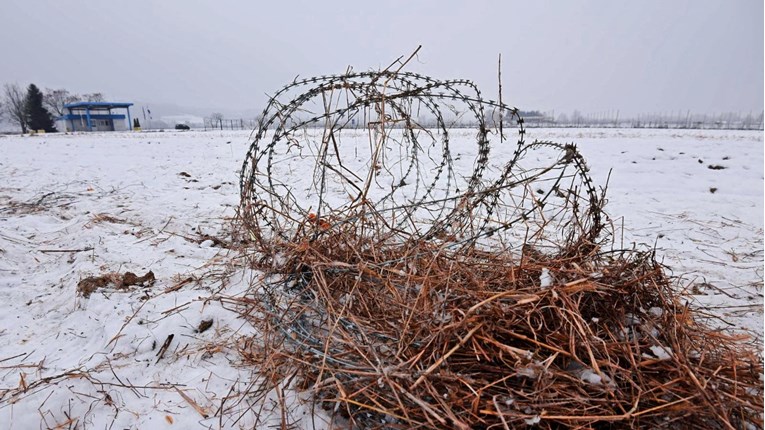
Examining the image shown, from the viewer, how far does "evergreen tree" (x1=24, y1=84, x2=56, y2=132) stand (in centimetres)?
4738

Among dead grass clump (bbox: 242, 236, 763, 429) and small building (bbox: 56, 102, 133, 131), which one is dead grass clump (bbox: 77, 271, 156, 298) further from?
small building (bbox: 56, 102, 133, 131)

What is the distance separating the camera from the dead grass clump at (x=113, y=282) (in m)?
2.59

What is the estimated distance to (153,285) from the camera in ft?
9.10

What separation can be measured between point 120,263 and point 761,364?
14.3 ft

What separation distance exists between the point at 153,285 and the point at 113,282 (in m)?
0.30

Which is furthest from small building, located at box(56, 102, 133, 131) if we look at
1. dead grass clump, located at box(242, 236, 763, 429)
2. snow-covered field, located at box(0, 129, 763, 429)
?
dead grass clump, located at box(242, 236, 763, 429)

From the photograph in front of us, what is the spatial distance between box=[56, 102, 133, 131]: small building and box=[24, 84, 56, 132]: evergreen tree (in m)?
2.01

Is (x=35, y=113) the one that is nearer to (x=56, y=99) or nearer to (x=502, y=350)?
(x=56, y=99)

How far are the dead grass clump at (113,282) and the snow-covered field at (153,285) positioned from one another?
60 millimetres

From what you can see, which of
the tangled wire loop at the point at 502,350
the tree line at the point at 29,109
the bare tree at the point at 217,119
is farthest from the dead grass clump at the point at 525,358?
the tree line at the point at 29,109

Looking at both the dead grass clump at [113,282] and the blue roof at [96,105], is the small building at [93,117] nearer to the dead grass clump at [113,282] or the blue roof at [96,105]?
the blue roof at [96,105]

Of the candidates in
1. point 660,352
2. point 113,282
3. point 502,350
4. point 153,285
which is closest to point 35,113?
point 113,282

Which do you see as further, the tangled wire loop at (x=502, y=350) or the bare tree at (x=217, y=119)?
the bare tree at (x=217, y=119)

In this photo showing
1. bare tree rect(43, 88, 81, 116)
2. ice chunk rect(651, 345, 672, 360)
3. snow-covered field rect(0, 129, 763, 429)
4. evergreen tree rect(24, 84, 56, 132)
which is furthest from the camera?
bare tree rect(43, 88, 81, 116)
